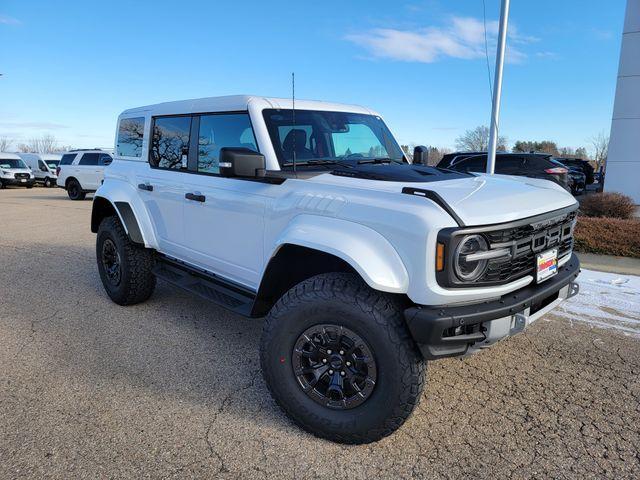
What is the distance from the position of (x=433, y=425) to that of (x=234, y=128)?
252cm

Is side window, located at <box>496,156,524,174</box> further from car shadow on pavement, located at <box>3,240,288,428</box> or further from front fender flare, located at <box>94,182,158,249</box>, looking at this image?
front fender flare, located at <box>94,182,158,249</box>

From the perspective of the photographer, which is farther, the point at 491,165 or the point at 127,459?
the point at 491,165

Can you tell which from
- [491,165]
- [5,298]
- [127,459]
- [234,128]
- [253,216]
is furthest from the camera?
[491,165]

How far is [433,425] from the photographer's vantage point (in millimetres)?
2863

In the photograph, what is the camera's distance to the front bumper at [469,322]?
2336 mm

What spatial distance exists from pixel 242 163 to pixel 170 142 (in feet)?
5.78

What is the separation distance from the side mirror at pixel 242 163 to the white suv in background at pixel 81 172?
16843 mm

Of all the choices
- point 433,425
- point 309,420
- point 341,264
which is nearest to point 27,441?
point 309,420

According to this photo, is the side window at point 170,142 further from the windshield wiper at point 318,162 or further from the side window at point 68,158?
the side window at point 68,158

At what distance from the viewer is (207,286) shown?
3893 mm

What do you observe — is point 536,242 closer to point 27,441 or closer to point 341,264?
point 341,264

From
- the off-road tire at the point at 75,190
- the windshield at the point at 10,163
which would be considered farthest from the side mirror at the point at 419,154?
the windshield at the point at 10,163

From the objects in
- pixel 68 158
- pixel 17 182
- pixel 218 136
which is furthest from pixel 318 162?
pixel 17 182

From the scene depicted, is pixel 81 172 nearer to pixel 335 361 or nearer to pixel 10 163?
pixel 10 163
